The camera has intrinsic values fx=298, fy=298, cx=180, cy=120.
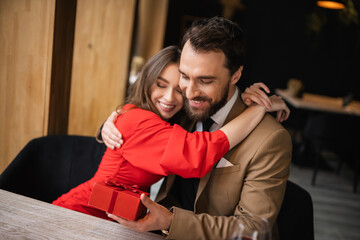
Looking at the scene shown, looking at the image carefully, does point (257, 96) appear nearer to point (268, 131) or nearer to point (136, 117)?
point (268, 131)

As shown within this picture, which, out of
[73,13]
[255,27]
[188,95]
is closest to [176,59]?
[188,95]

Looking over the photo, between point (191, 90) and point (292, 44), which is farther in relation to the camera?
point (292, 44)

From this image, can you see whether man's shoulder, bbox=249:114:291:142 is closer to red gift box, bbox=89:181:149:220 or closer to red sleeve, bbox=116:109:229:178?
red sleeve, bbox=116:109:229:178

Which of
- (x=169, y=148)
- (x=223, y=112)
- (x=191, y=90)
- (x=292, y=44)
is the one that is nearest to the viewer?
(x=169, y=148)

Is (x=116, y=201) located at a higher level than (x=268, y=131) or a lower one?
lower

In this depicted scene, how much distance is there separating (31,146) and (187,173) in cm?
84

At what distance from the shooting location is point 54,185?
5.24 feet

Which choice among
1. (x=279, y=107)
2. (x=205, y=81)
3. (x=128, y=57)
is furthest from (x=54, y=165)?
(x=128, y=57)

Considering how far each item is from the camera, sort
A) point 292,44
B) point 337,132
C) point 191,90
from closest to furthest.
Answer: point 191,90
point 337,132
point 292,44

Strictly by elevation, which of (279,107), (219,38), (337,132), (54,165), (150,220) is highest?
(219,38)

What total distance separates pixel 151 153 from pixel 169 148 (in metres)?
0.10

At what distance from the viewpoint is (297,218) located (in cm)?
127

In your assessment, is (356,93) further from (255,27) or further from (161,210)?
(161,210)

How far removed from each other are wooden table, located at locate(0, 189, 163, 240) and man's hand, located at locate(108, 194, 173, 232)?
5 centimetres
